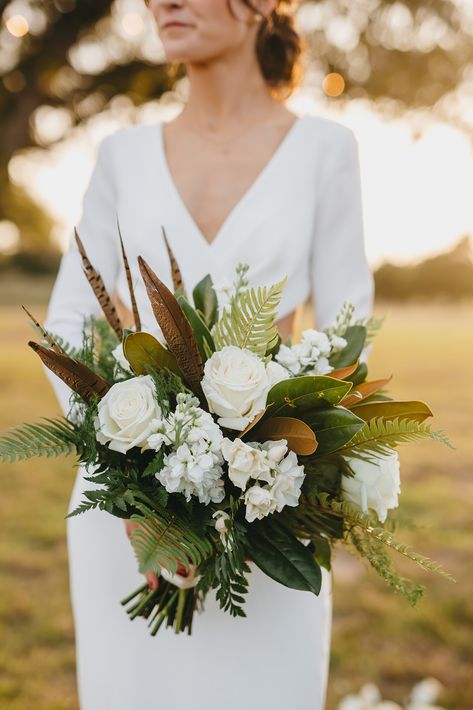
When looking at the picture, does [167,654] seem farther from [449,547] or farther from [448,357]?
[448,357]

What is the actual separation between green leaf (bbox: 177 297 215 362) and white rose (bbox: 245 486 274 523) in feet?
1.06

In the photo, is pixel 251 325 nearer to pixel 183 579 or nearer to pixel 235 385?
pixel 235 385

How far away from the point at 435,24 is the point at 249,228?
14.3 feet

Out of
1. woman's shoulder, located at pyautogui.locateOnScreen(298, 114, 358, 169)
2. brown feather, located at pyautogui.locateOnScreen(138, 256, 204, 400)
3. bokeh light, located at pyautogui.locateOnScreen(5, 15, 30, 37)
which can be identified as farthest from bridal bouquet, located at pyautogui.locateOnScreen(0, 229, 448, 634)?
bokeh light, located at pyautogui.locateOnScreen(5, 15, 30, 37)

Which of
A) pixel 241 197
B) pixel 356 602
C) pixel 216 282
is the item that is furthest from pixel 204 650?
pixel 356 602

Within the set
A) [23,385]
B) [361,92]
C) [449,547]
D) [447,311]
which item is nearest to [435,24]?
[361,92]

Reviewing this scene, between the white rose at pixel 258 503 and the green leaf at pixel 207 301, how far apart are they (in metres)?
0.46

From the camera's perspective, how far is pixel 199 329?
5.56ft

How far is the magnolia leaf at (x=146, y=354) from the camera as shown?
158cm

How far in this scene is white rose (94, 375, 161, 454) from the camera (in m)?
1.52

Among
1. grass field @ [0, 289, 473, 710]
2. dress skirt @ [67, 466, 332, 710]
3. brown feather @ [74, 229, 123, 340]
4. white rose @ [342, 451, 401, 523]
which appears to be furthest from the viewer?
grass field @ [0, 289, 473, 710]

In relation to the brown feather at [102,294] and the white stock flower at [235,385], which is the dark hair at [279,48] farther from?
the white stock flower at [235,385]

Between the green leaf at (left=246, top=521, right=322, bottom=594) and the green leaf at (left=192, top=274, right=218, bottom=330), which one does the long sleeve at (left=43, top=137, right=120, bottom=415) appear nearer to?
the green leaf at (left=192, top=274, right=218, bottom=330)

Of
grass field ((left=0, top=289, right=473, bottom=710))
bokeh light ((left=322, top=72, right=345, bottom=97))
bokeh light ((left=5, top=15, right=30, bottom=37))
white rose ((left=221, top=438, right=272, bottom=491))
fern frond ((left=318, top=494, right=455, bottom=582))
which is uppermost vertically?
bokeh light ((left=5, top=15, right=30, bottom=37))
